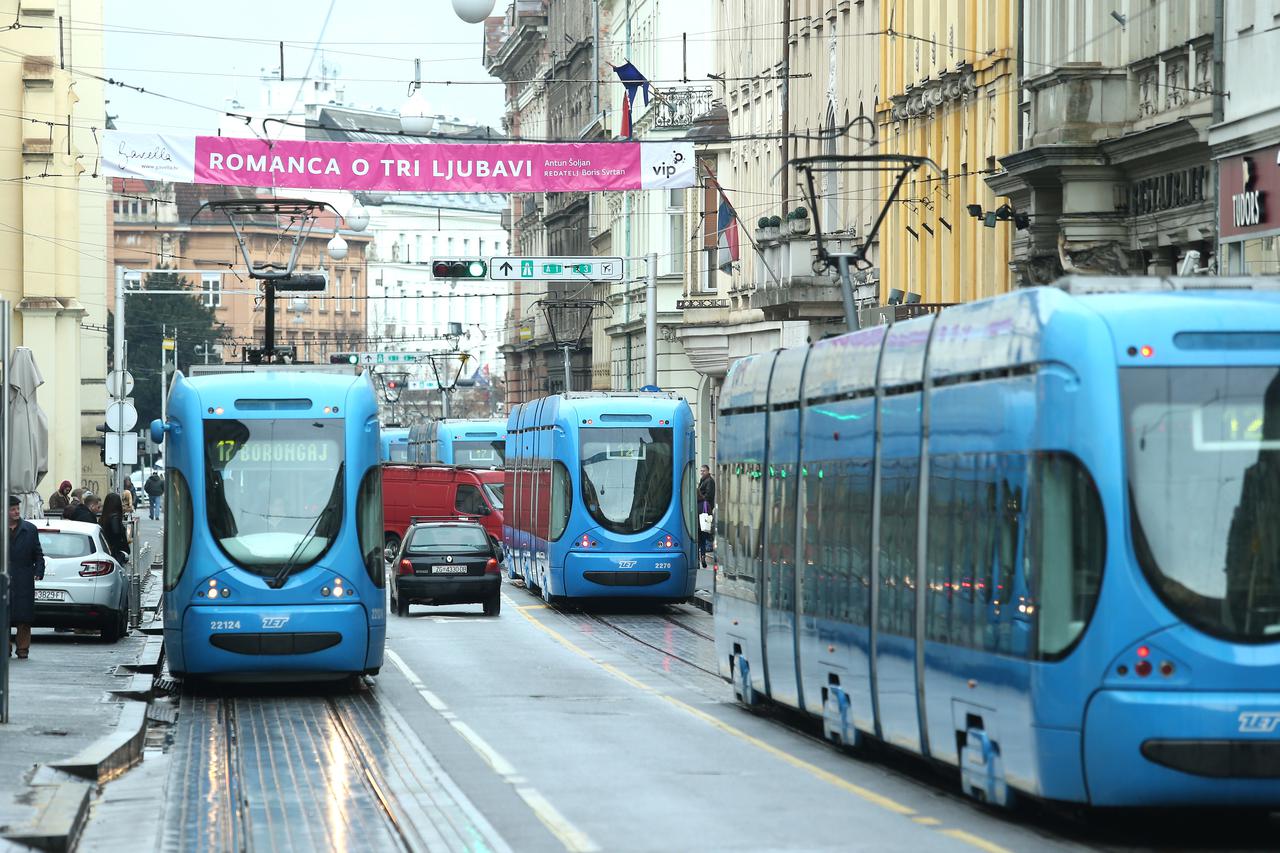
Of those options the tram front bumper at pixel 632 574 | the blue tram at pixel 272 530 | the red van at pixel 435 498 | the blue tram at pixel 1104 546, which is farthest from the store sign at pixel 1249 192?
the red van at pixel 435 498

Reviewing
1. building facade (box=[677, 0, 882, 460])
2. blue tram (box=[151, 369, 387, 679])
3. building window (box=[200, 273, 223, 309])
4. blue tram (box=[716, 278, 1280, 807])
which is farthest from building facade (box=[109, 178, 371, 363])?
blue tram (box=[716, 278, 1280, 807])

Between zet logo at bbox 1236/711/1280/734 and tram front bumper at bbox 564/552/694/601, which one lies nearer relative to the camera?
zet logo at bbox 1236/711/1280/734

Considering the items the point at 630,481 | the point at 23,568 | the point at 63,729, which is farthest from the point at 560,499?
the point at 63,729

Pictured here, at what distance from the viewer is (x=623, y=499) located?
3756 cm

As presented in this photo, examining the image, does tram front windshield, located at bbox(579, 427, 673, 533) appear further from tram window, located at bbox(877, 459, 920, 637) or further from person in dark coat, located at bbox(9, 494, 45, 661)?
tram window, located at bbox(877, 459, 920, 637)

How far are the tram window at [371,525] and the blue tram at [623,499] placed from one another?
556 inches

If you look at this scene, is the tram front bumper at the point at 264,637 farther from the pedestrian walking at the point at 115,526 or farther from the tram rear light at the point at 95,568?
the pedestrian walking at the point at 115,526

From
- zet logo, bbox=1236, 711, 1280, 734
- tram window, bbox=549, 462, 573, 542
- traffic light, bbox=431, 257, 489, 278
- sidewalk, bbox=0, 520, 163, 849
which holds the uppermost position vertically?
traffic light, bbox=431, 257, 489, 278

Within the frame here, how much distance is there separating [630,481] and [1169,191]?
35.6 feet

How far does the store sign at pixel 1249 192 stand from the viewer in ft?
85.1

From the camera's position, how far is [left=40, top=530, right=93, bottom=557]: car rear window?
30406 millimetres

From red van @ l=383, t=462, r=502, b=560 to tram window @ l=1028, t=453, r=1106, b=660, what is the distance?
43.5 meters

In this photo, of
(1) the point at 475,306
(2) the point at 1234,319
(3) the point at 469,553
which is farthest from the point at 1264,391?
(1) the point at 475,306

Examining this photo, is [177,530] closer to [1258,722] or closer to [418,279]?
[1258,722]
